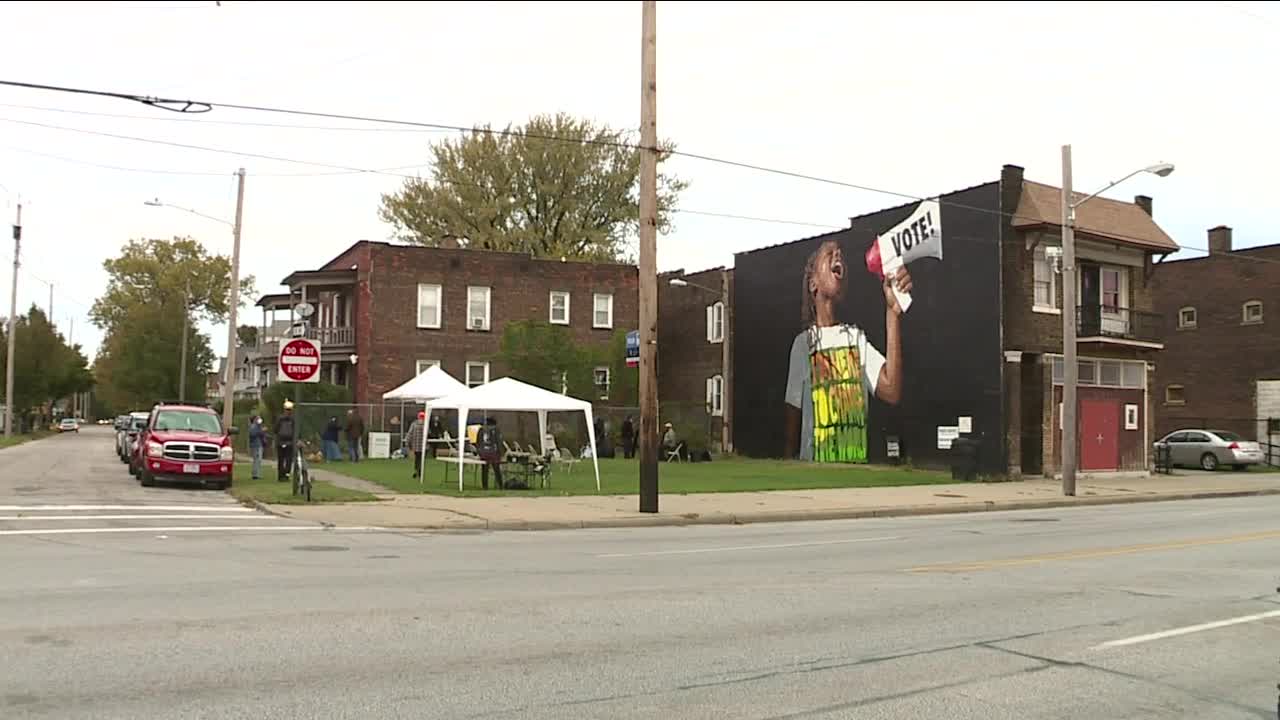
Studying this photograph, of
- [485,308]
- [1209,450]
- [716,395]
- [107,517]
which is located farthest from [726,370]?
[107,517]

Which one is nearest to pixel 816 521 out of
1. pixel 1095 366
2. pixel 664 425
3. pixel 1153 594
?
pixel 1153 594

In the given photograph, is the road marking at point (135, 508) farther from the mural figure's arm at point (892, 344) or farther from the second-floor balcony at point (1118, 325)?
the second-floor balcony at point (1118, 325)

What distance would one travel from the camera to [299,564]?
11867mm

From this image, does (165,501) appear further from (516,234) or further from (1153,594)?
(516,234)

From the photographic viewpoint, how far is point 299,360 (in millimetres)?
20484

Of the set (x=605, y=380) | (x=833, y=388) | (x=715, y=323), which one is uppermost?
(x=715, y=323)

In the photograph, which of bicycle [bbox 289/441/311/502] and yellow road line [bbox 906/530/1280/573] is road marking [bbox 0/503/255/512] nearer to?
bicycle [bbox 289/441/311/502]

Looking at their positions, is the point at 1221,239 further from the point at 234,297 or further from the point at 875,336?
the point at 234,297

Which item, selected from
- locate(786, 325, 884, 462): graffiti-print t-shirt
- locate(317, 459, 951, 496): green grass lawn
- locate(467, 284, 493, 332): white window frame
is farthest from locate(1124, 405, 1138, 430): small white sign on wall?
locate(467, 284, 493, 332): white window frame

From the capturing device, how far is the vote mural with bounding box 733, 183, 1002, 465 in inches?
1261

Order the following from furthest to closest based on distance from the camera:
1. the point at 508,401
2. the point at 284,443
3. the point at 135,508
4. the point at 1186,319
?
1. the point at 1186,319
2. the point at 284,443
3. the point at 508,401
4. the point at 135,508

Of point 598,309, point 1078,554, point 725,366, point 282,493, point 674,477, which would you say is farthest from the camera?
point 598,309

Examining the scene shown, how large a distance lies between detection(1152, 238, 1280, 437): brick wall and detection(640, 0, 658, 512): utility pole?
3290 cm

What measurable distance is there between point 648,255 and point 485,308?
26.2 meters
